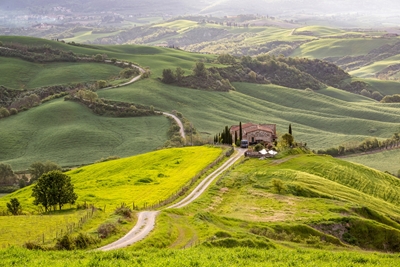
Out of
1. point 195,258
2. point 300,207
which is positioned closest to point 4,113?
point 300,207

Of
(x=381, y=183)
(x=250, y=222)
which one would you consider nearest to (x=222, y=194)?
(x=250, y=222)

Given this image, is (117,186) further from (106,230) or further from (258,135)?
(258,135)

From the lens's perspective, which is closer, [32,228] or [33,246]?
[33,246]

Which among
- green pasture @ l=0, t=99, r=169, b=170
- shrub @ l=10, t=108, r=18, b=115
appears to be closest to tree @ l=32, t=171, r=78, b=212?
green pasture @ l=0, t=99, r=169, b=170

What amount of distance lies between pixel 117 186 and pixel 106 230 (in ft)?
116

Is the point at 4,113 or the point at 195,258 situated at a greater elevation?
the point at 195,258

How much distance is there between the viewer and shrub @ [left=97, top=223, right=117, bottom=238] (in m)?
44.5

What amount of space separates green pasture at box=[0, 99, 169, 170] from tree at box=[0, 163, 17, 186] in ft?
34.8

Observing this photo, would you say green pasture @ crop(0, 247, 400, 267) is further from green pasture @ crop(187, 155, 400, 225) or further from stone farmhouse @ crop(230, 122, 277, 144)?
stone farmhouse @ crop(230, 122, 277, 144)

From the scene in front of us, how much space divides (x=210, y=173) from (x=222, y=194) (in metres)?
14.5

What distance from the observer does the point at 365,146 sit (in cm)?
16488

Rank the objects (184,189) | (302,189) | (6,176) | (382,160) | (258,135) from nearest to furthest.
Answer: (184,189) < (302,189) < (6,176) < (258,135) < (382,160)

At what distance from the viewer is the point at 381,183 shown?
94.1 meters

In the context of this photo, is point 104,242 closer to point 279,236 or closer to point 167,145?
point 279,236
